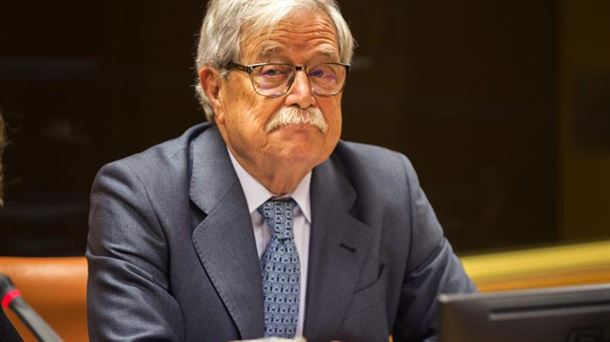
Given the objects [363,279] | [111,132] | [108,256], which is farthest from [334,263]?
[111,132]

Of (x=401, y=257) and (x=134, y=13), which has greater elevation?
(x=134, y=13)

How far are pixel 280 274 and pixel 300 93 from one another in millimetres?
385

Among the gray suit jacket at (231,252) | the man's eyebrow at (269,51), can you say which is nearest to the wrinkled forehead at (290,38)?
the man's eyebrow at (269,51)

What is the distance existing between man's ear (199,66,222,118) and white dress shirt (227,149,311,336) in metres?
0.11

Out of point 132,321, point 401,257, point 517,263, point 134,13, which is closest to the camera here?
point 132,321

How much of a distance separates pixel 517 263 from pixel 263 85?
5.48 feet

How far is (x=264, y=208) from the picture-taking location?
2150 mm

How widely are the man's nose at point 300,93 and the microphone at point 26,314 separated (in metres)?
0.84

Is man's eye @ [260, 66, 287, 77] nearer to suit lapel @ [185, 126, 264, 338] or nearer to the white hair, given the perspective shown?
the white hair

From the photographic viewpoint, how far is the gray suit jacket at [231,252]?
6.47ft

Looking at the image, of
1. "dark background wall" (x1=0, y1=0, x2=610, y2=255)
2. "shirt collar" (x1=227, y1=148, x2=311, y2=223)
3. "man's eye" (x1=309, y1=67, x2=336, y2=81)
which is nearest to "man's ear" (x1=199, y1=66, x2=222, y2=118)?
"shirt collar" (x1=227, y1=148, x2=311, y2=223)

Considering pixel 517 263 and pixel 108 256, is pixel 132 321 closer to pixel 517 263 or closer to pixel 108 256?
pixel 108 256

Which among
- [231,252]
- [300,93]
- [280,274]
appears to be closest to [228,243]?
[231,252]

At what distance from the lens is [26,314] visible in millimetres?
1331
